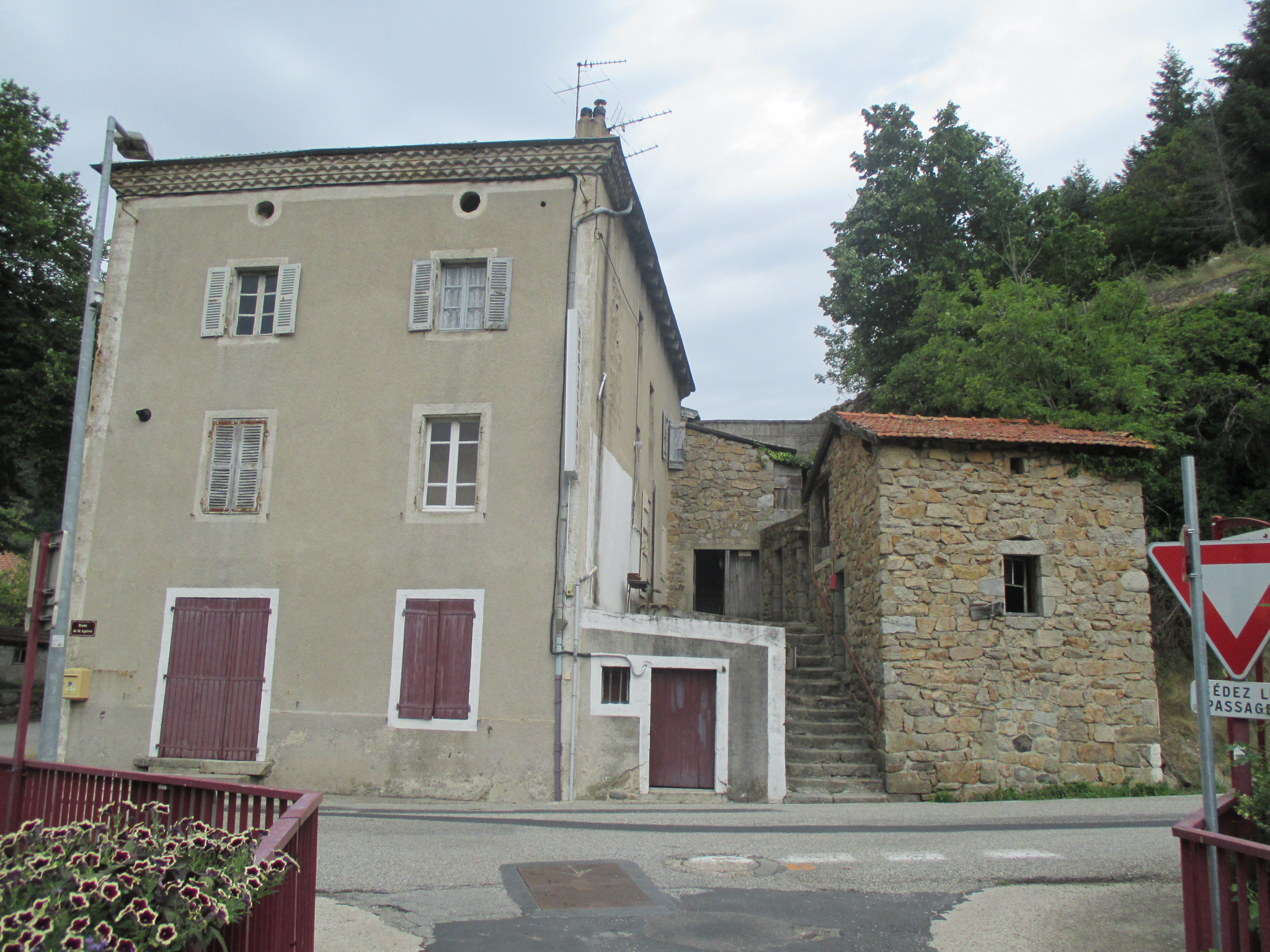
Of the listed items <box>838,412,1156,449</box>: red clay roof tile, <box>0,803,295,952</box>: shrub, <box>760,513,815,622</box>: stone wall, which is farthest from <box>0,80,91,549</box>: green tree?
<box>0,803,295,952</box>: shrub

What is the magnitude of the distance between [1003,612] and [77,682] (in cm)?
1250

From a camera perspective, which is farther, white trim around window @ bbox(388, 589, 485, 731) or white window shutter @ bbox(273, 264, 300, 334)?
white window shutter @ bbox(273, 264, 300, 334)

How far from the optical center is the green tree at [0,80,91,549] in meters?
17.9

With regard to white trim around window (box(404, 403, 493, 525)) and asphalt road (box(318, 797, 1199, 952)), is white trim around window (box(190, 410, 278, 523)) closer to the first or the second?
white trim around window (box(404, 403, 493, 525))

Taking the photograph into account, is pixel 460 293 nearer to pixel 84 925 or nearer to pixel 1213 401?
pixel 84 925

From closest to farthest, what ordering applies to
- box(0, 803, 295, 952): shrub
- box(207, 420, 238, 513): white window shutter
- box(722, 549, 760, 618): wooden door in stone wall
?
box(0, 803, 295, 952): shrub < box(207, 420, 238, 513): white window shutter < box(722, 549, 760, 618): wooden door in stone wall

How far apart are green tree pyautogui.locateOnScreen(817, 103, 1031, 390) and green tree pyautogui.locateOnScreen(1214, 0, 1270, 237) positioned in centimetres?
587

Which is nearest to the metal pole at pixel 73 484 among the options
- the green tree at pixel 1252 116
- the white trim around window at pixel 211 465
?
the white trim around window at pixel 211 465

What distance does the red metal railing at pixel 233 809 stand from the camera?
3602 millimetres

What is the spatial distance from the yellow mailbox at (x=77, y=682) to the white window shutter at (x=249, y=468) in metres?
2.91

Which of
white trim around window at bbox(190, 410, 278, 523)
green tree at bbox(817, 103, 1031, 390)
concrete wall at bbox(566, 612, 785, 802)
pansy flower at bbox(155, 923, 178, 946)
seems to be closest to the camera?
pansy flower at bbox(155, 923, 178, 946)

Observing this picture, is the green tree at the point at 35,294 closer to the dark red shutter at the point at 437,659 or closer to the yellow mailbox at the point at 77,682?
the yellow mailbox at the point at 77,682

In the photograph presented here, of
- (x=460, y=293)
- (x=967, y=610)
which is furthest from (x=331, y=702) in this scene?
(x=967, y=610)

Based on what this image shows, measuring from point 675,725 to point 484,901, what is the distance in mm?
6297
